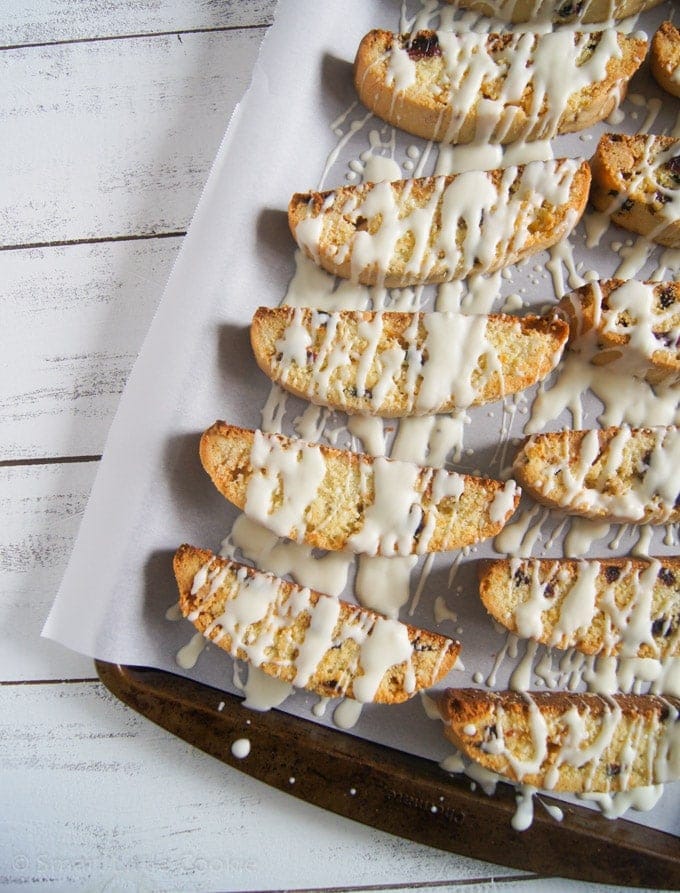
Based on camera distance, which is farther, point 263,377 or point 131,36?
point 131,36

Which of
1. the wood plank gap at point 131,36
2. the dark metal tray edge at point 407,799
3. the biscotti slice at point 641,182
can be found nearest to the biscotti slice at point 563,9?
the biscotti slice at point 641,182

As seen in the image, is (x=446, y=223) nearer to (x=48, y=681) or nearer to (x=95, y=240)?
(x=95, y=240)

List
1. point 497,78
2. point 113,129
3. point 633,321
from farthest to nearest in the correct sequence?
point 113,129 → point 497,78 → point 633,321

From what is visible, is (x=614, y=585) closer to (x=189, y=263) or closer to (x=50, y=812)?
(x=189, y=263)

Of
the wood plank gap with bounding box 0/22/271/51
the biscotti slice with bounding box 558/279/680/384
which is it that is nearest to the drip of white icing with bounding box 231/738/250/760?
the biscotti slice with bounding box 558/279/680/384

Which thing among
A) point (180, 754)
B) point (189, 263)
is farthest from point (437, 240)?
point (180, 754)

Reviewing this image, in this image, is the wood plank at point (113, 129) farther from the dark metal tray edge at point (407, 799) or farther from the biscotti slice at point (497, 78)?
the dark metal tray edge at point (407, 799)

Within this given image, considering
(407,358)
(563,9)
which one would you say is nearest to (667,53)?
(563,9)

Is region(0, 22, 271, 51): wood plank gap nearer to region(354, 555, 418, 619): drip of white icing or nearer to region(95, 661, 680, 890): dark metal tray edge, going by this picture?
region(354, 555, 418, 619): drip of white icing
